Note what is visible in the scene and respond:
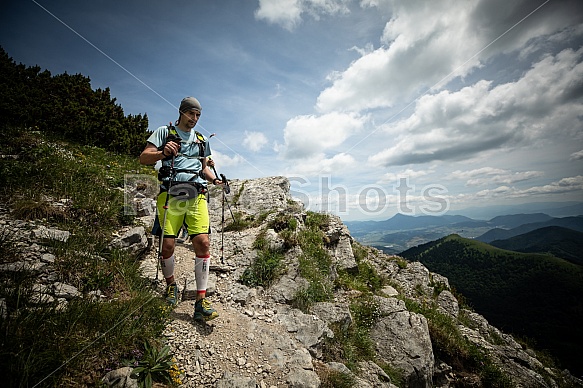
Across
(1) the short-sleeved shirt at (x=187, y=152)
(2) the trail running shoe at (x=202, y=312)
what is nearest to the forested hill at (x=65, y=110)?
(1) the short-sleeved shirt at (x=187, y=152)

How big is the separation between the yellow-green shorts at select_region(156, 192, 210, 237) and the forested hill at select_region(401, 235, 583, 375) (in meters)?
82.5

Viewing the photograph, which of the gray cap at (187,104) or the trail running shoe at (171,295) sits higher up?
the gray cap at (187,104)

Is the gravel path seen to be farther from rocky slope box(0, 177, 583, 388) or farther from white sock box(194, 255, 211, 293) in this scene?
white sock box(194, 255, 211, 293)

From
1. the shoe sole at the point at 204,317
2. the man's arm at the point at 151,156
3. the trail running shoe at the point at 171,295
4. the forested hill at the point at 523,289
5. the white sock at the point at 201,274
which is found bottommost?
the forested hill at the point at 523,289

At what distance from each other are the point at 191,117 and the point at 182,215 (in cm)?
205

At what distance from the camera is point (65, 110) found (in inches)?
544

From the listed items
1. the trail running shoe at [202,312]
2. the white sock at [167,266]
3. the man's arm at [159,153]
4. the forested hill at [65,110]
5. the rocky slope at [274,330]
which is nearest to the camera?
the rocky slope at [274,330]

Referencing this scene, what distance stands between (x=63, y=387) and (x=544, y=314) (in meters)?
160

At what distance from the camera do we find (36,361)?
2.49m

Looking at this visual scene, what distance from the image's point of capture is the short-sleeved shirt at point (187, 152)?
182 inches

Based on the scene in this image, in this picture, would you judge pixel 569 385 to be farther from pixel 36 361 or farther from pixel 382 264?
pixel 36 361

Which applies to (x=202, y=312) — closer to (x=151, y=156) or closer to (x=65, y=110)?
(x=151, y=156)

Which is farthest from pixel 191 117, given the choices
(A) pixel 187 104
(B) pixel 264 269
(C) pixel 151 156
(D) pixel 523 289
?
(D) pixel 523 289

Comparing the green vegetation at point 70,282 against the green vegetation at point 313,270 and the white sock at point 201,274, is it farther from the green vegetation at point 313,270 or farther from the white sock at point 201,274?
the green vegetation at point 313,270
